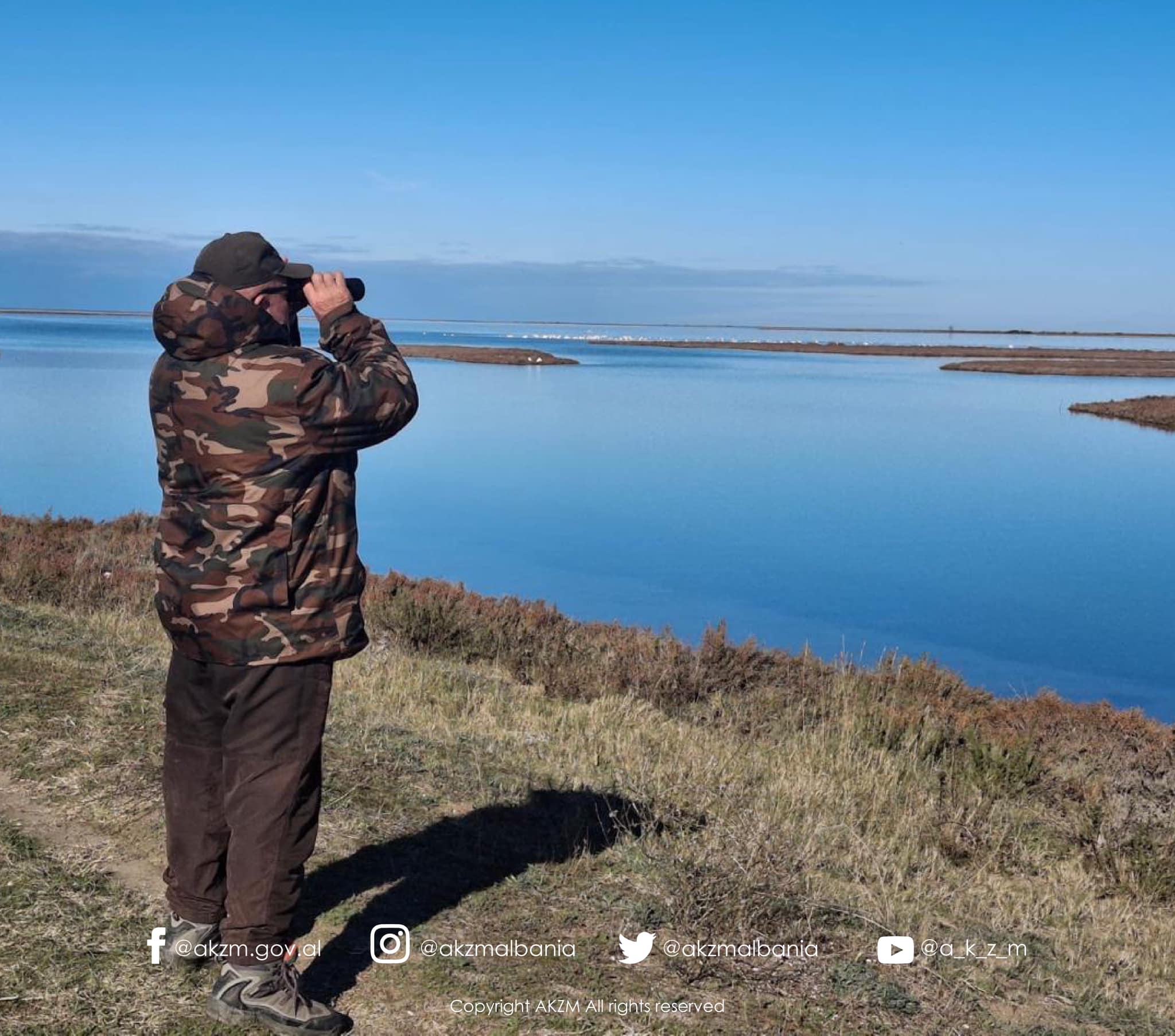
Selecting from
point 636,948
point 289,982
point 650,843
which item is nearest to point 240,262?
point 289,982

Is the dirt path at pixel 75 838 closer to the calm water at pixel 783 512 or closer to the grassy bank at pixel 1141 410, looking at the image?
the calm water at pixel 783 512

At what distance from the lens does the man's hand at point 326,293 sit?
339 centimetres

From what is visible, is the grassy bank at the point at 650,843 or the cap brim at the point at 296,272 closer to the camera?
the cap brim at the point at 296,272

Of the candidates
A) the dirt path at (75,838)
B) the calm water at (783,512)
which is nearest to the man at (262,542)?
the dirt path at (75,838)

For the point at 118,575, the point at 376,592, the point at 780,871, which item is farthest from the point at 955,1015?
the point at 118,575

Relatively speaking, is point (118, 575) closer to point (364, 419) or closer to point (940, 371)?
point (364, 419)

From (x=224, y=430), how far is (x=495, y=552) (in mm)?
16264

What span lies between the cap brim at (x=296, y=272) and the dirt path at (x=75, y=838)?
2.20 metres

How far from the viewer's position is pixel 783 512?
23.3m

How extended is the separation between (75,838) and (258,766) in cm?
181

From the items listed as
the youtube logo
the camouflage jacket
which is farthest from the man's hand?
the youtube logo

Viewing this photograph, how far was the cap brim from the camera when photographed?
10.8 ft

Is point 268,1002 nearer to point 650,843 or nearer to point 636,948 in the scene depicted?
point 636,948

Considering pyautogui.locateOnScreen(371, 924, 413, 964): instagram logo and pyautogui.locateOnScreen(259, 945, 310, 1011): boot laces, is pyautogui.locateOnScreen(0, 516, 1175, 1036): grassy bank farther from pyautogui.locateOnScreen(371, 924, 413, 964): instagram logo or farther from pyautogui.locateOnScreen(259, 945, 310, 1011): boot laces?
pyautogui.locateOnScreen(259, 945, 310, 1011): boot laces
